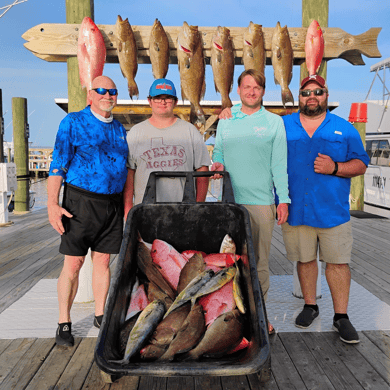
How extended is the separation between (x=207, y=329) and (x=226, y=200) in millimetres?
879

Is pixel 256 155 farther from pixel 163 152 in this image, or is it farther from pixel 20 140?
Answer: pixel 20 140

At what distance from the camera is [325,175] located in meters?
2.63

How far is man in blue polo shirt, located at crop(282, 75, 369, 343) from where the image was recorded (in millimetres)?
2627

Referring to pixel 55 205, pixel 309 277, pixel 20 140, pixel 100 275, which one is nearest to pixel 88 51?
pixel 55 205

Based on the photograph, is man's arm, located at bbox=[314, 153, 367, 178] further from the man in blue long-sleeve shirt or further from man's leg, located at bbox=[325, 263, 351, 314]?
the man in blue long-sleeve shirt

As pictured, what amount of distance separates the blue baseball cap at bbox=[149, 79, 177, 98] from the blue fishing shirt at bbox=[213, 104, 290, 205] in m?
0.42

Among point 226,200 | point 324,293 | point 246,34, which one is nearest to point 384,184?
point 324,293

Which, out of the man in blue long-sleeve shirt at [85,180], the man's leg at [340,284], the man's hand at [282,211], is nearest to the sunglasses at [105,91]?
the man in blue long-sleeve shirt at [85,180]

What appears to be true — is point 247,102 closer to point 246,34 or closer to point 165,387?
point 246,34

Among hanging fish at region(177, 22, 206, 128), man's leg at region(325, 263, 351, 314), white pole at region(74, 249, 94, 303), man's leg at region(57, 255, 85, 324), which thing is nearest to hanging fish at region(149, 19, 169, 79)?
hanging fish at region(177, 22, 206, 128)

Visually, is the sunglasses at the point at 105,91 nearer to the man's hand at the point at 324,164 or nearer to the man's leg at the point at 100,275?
the man's leg at the point at 100,275

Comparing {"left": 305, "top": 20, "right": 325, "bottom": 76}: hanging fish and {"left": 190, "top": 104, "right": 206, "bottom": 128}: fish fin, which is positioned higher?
{"left": 305, "top": 20, "right": 325, "bottom": 76}: hanging fish

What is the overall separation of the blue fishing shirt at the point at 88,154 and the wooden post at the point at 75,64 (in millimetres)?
812

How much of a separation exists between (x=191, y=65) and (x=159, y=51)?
0.91 ft
